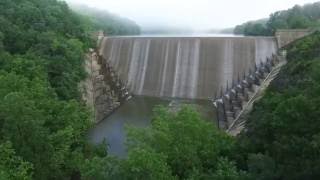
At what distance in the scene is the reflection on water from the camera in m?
33.2

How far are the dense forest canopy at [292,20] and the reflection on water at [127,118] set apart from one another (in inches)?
718

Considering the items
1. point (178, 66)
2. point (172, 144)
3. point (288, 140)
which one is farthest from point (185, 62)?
point (288, 140)

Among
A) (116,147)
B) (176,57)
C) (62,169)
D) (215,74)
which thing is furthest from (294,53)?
(62,169)

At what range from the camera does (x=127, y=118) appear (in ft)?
129

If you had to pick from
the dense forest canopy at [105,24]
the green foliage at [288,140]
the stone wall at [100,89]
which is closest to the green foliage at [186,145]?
the green foliage at [288,140]

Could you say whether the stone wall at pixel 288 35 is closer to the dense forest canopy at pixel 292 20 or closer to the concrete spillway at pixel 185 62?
the concrete spillway at pixel 185 62

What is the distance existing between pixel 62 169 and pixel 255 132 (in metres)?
8.30

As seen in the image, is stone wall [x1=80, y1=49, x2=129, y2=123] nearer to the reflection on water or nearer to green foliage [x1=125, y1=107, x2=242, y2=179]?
the reflection on water

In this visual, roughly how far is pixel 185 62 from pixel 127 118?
11.3 metres

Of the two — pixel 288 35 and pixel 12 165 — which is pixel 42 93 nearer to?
pixel 12 165

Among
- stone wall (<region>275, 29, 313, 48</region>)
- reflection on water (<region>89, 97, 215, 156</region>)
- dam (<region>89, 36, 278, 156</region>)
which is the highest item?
stone wall (<region>275, 29, 313, 48</region>)

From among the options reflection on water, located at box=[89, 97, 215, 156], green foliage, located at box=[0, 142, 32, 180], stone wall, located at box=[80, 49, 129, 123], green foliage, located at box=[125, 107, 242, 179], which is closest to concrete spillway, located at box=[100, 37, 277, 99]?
stone wall, located at box=[80, 49, 129, 123]

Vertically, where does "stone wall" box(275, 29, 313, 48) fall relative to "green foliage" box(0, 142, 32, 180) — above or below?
above

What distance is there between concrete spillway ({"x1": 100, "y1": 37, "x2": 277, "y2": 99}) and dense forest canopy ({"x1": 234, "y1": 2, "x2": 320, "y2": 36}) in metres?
8.13
